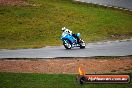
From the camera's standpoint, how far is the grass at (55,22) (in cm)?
3600

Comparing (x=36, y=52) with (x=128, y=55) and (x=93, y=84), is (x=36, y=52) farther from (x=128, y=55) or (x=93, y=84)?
(x=93, y=84)

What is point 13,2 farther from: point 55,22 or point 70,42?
point 70,42

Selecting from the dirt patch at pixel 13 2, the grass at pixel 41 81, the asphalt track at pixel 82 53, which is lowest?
the dirt patch at pixel 13 2

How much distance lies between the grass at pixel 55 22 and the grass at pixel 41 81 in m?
14.6

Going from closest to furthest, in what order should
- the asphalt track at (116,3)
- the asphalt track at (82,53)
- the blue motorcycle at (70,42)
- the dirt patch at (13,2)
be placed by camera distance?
1. the asphalt track at (82,53)
2. the blue motorcycle at (70,42)
3. the dirt patch at (13,2)
4. the asphalt track at (116,3)

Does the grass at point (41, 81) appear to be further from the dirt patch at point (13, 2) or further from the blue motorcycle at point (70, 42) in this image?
the dirt patch at point (13, 2)

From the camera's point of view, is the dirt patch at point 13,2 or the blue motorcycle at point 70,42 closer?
the blue motorcycle at point 70,42

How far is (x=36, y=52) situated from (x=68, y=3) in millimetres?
25987

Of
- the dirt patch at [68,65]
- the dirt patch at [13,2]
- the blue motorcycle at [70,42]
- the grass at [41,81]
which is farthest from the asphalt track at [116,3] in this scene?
the grass at [41,81]

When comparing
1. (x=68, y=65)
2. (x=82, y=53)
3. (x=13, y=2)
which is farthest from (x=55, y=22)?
(x=68, y=65)

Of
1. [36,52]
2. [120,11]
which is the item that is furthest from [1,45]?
[120,11]

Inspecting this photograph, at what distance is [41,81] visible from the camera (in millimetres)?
16672

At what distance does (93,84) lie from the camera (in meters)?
15.6

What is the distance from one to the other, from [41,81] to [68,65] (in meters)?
3.85
